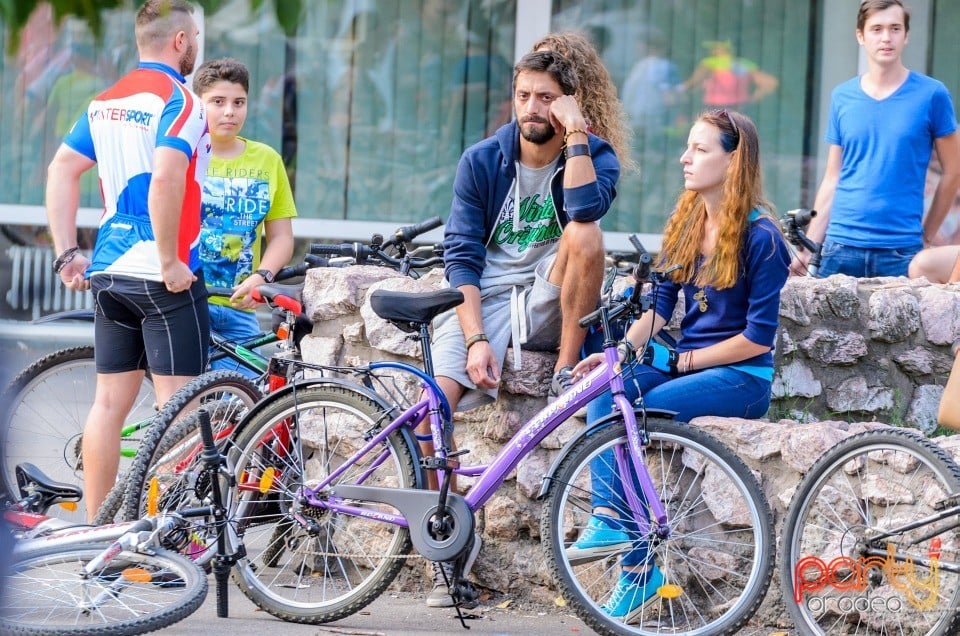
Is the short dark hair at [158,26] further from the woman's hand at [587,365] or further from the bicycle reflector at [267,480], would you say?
the woman's hand at [587,365]

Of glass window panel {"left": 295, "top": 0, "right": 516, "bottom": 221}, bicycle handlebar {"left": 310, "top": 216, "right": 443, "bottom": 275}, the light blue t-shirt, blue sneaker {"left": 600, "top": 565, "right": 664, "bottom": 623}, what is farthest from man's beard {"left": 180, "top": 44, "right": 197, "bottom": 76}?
glass window panel {"left": 295, "top": 0, "right": 516, "bottom": 221}

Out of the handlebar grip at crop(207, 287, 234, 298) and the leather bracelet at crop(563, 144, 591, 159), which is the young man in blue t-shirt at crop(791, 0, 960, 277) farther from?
the handlebar grip at crop(207, 287, 234, 298)

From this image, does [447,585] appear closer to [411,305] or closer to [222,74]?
[411,305]

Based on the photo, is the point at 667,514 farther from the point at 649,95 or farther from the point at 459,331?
the point at 649,95

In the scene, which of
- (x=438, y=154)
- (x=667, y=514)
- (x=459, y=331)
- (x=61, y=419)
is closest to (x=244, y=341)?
(x=61, y=419)

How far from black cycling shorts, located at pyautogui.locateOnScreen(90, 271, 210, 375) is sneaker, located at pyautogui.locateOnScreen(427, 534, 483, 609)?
119 cm

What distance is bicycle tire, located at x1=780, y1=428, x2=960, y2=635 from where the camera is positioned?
13.6ft

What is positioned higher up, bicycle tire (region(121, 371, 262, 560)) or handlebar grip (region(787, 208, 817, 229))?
handlebar grip (region(787, 208, 817, 229))

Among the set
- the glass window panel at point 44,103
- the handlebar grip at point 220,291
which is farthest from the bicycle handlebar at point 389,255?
the glass window panel at point 44,103

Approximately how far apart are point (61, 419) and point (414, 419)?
200cm

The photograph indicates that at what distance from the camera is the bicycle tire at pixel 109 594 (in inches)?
162

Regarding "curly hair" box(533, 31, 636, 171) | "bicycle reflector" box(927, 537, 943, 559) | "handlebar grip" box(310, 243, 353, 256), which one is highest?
"curly hair" box(533, 31, 636, 171)

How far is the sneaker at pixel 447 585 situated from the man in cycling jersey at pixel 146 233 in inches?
47.0

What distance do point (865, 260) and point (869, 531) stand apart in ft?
9.54
